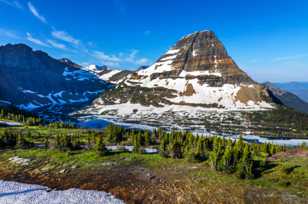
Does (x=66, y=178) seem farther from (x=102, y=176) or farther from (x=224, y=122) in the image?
(x=224, y=122)

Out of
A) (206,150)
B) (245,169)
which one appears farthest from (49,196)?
(206,150)

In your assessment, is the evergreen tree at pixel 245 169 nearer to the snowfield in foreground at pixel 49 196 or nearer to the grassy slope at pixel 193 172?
the grassy slope at pixel 193 172

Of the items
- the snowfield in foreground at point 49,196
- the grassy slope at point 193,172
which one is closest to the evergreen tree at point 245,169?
the grassy slope at point 193,172

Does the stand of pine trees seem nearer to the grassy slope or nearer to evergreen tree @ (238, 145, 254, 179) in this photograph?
evergreen tree @ (238, 145, 254, 179)

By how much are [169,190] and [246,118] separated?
172 m

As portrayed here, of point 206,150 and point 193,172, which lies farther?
point 206,150

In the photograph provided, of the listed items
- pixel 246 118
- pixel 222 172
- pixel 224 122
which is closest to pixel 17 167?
pixel 222 172

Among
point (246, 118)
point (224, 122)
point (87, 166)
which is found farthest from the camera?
point (246, 118)


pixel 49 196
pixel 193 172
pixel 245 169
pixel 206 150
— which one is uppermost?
pixel 245 169

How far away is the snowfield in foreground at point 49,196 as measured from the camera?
23.0 meters

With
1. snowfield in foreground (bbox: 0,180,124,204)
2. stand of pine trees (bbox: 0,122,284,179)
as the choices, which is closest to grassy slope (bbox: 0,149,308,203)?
stand of pine trees (bbox: 0,122,284,179)

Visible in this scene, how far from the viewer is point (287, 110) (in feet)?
648

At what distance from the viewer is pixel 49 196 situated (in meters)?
24.2

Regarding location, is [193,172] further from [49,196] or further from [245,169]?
[49,196]
